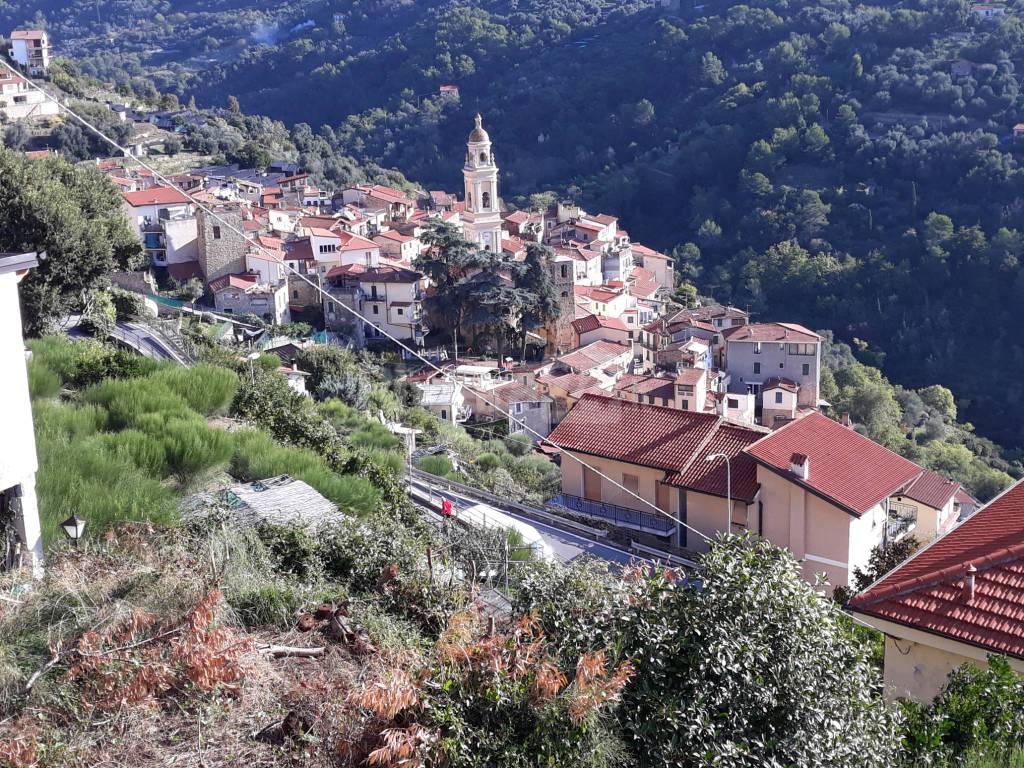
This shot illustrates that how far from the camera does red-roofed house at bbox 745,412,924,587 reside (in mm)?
11414

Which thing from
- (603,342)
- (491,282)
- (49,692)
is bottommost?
(603,342)

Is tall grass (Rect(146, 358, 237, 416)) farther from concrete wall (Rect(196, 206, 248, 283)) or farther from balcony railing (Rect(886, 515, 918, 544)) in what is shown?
concrete wall (Rect(196, 206, 248, 283))

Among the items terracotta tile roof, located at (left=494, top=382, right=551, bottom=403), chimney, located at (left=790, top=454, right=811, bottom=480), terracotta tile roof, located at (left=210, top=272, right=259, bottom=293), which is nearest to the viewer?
chimney, located at (left=790, top=454, right=811, bottom=480)

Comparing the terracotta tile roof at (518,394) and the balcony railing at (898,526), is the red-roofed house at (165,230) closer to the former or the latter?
the terracotta tile roof at (518,394)

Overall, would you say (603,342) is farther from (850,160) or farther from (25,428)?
(850,160)

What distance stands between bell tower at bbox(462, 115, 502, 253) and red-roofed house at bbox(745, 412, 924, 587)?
27681mm

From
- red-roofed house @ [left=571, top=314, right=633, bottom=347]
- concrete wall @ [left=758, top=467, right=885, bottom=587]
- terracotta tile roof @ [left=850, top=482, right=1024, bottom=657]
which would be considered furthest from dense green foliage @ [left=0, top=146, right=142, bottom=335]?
red-roofed house @ [left=571, top=314, right=633, bottom=347]

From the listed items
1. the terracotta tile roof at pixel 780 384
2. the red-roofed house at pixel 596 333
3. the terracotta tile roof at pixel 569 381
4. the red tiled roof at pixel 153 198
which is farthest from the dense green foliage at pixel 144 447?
the red tiled roof at pixel 153 198

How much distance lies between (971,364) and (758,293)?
9.49m

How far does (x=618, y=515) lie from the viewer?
520 inches

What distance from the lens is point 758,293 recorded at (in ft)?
160

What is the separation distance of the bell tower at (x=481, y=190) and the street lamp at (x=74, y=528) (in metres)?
33.5

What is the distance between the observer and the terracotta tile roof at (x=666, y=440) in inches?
485

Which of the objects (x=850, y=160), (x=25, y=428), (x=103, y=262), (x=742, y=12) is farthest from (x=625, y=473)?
(x=742, y=12)
